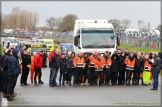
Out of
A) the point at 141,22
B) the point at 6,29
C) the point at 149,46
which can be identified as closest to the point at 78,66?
the point at 149,46

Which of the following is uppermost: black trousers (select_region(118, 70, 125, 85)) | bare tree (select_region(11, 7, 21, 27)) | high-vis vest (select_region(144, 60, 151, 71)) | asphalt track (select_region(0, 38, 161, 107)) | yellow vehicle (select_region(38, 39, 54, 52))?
bare tree (select_region(11, 7, 21, 27))

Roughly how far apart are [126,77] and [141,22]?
79029mm

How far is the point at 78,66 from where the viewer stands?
19.4 m

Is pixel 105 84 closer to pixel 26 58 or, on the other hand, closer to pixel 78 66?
pixel 78 66

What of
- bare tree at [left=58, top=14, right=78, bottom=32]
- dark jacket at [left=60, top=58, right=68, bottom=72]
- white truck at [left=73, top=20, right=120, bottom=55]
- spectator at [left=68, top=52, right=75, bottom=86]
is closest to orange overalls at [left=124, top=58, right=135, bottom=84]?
spectator at [left=68, top=52, right=75, bottom=86]

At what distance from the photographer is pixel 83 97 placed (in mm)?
14703

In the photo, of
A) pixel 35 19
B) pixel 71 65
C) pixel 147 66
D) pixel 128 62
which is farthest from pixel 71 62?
pixel 35 19

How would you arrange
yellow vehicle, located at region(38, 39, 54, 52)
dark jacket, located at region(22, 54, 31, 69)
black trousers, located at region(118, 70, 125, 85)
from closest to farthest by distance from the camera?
dark jacket, located at region(22, 54, 31, 69) < black trousers, located at region(118, 70, 125, 85) < yellow vehicle, located at region(38, 39, 54, 52)

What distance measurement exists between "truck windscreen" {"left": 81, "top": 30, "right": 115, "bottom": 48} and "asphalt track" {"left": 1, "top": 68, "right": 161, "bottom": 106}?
6.55 metres

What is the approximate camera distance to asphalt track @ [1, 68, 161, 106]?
42.9 feet

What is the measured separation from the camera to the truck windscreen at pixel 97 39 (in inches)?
945

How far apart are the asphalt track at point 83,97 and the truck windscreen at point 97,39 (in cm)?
655

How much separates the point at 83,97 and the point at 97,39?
389 inches

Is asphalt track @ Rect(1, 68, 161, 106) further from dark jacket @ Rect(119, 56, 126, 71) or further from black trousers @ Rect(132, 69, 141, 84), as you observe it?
dark jacket @ Rect(119, 56, 126, 71)
